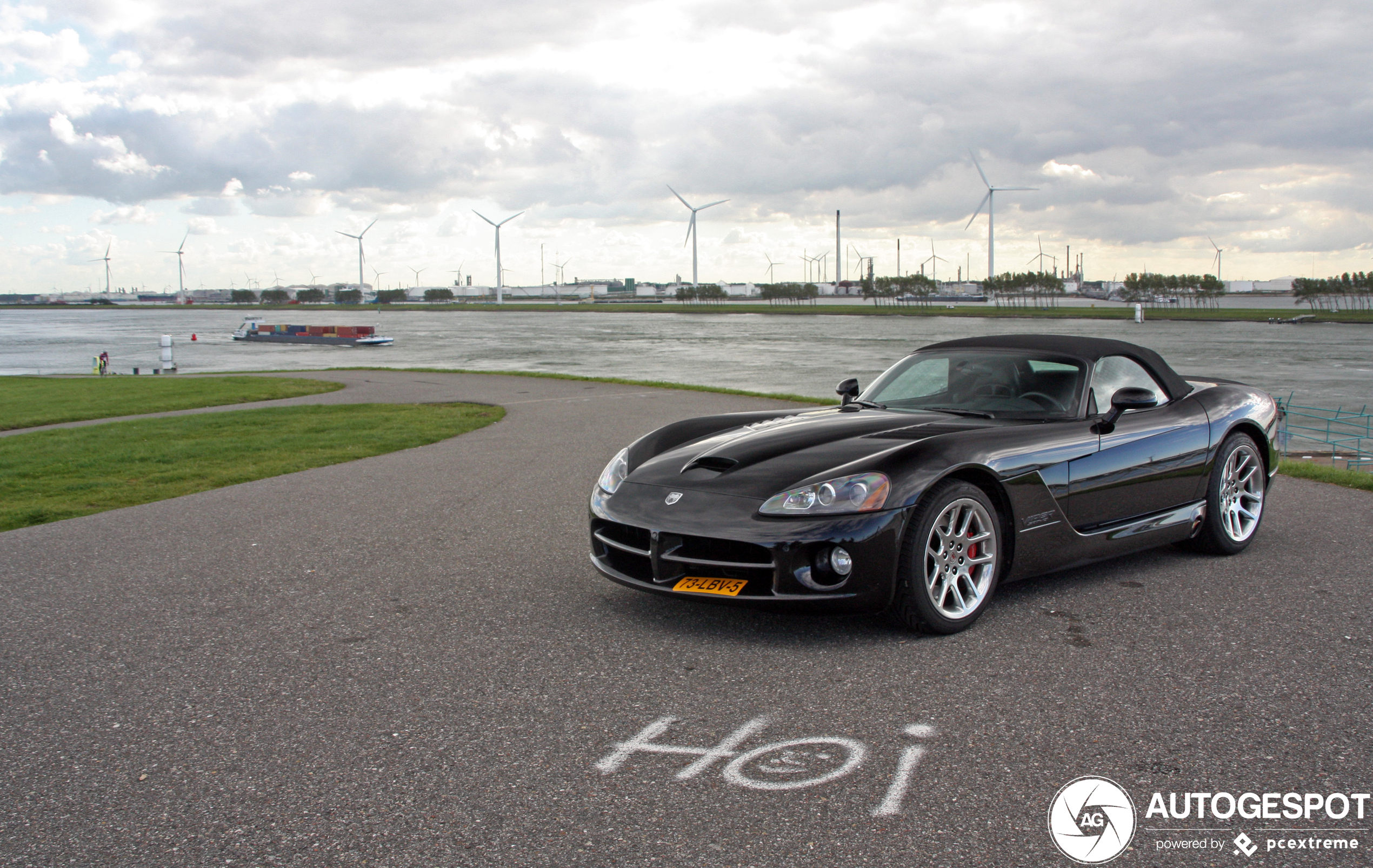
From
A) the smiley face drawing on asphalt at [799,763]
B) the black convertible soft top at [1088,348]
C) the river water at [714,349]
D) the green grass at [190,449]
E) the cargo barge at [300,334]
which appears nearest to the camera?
the smiley face drawing on asphalt at [799,763]

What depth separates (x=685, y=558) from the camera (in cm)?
427

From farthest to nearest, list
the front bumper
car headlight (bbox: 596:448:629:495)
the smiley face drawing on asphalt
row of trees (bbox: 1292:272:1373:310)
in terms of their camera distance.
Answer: row of trees (bbox: 1292:272:1373:310), car headlight (bbox: 596:448:629:495), the front bumper, the smiley face drawing on asphalt

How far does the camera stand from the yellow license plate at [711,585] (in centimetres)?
416

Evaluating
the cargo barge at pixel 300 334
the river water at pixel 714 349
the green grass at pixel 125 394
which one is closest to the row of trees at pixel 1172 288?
the river water at pixel 714 349

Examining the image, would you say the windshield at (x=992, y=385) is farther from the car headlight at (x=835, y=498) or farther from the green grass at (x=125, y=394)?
the green grass at (x=125, y=394)

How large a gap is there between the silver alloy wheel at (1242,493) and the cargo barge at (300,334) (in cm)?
6689

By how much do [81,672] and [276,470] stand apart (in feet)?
19.4

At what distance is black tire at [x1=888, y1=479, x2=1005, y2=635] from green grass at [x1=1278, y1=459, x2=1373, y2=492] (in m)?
5.13

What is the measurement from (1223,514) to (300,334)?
77.8m

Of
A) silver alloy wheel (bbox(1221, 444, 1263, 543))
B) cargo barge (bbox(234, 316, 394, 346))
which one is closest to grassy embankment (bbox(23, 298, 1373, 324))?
cargo barge (bbox(234, 316, 394, 346))

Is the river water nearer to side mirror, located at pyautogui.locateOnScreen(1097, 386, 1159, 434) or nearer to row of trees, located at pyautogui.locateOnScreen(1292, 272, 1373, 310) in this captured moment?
side mirror, located at pyautogui.locateOnScreen(1097, 386, 1159, 434)

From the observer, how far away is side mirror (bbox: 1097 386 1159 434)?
4.95m

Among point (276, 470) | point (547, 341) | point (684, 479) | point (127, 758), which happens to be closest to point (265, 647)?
point (127, 758)

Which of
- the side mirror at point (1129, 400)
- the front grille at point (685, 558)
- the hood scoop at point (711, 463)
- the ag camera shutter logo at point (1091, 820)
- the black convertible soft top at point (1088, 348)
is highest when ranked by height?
the black convertible soft top at point (1088, 348)
